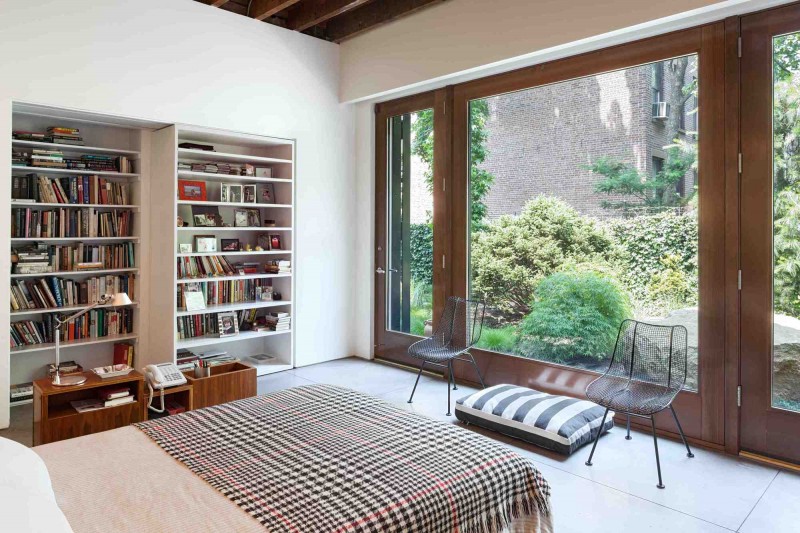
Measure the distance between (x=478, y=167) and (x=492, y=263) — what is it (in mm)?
824

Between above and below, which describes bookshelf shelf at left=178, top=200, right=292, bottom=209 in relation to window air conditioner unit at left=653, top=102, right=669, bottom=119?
below

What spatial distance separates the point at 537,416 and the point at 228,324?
284cm

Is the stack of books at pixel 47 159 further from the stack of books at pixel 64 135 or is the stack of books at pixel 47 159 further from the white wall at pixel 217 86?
the white wall at pixel 217 86

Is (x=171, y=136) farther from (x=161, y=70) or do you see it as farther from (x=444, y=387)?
(x=444, y=387)

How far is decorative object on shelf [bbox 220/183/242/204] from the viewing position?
191 inches

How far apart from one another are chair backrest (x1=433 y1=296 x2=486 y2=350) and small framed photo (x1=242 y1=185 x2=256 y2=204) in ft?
6.80

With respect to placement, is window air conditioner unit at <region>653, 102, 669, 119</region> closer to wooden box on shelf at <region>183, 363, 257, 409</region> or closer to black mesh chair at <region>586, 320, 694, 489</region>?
black mesh chair at <region>586, 320, 694, 489</region>

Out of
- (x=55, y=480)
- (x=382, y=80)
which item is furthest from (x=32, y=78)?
(x=55, y=480)

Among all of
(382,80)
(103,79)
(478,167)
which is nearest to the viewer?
(103,79)

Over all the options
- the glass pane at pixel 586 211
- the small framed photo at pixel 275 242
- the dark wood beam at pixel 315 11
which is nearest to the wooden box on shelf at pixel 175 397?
the small framed photo at pixel 275 242

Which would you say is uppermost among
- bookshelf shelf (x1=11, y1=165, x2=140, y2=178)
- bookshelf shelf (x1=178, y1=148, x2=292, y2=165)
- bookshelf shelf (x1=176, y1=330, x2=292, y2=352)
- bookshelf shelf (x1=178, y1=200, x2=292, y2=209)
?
bookshelf shelf (x1=178, y1=148, x2=292, y2=165)

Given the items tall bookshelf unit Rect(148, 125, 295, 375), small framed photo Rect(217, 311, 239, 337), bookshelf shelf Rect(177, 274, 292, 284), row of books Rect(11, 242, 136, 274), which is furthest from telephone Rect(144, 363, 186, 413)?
row of books Rect(11, 242, 136, 274)

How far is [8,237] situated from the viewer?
3.63m

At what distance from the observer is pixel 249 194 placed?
5.05 metres
